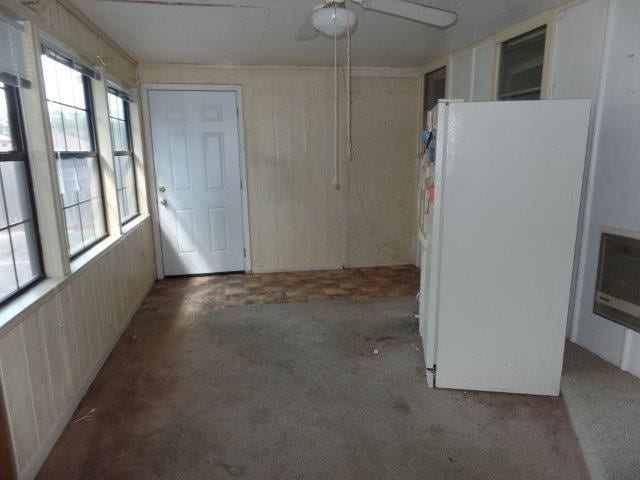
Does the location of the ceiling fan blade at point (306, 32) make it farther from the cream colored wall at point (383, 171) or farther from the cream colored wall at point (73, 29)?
the cream colored wall at point (383, 171)

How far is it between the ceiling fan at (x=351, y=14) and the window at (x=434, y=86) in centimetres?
223

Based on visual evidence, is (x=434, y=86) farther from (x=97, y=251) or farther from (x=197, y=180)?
(x=97, y=251)

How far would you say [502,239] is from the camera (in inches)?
90.0

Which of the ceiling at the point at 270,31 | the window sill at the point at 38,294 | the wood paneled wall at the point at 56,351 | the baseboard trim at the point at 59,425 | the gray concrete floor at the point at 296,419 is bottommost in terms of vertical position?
the gray concrete floor at the point at 296,419

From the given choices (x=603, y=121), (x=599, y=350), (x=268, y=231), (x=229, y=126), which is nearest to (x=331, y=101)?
(x=229, y=126)

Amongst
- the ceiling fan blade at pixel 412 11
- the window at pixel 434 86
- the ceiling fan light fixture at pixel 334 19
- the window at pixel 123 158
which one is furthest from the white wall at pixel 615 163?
the window at pixel 123 158

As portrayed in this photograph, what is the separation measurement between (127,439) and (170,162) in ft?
10.2

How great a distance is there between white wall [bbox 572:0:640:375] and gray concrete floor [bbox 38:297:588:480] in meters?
0.58

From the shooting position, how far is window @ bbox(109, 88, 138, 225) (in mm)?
3808

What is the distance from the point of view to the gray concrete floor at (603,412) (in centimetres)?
185

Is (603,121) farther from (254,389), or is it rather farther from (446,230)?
(254,389)

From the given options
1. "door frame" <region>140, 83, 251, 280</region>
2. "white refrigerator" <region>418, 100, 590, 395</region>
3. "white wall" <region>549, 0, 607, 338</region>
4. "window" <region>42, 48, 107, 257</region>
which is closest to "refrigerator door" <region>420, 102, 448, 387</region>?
"white refrigerator" <region>418, 100, 590, 395</region>

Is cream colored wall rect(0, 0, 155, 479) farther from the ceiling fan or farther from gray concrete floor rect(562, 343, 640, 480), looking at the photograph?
gray concrete floor rect(562, 343, 640, 480)

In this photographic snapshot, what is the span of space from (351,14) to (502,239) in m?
1.36
